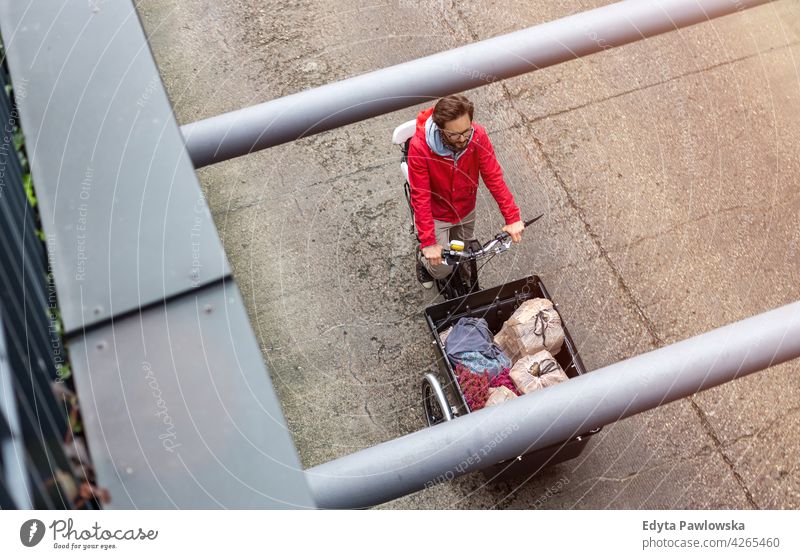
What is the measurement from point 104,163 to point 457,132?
196 centimetres

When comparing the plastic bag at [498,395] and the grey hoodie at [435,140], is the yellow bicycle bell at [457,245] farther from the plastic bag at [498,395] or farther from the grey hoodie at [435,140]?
the plastic bag at [498,395]

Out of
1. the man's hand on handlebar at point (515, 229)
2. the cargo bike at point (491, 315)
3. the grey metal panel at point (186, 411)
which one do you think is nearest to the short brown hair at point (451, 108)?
the cargo bike at point (491, 315)

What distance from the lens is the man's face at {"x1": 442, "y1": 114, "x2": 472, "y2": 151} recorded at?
355 centimetres

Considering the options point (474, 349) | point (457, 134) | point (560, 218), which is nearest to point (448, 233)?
point (474, 349)

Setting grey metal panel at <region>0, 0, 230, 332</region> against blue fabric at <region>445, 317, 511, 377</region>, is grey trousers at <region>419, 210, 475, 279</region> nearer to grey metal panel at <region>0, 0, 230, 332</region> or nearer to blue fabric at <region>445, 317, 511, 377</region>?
blue fabric at <region>445, 317, 511, 377</region>

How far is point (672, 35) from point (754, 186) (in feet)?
4.79

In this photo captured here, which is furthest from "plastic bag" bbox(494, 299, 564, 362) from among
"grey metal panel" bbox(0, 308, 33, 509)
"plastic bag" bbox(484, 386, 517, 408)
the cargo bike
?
"grey metal panel" bbox(0, 308, 33, 509)

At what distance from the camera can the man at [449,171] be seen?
3584mm

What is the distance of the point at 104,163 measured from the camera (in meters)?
1.91

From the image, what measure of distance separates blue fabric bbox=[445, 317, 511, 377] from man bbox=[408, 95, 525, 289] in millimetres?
352

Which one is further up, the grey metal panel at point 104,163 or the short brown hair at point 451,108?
the short brown hair at point 451,108

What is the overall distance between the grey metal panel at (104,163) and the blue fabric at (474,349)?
2187 millimetres

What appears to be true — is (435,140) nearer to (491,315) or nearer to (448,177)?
(448,177)
